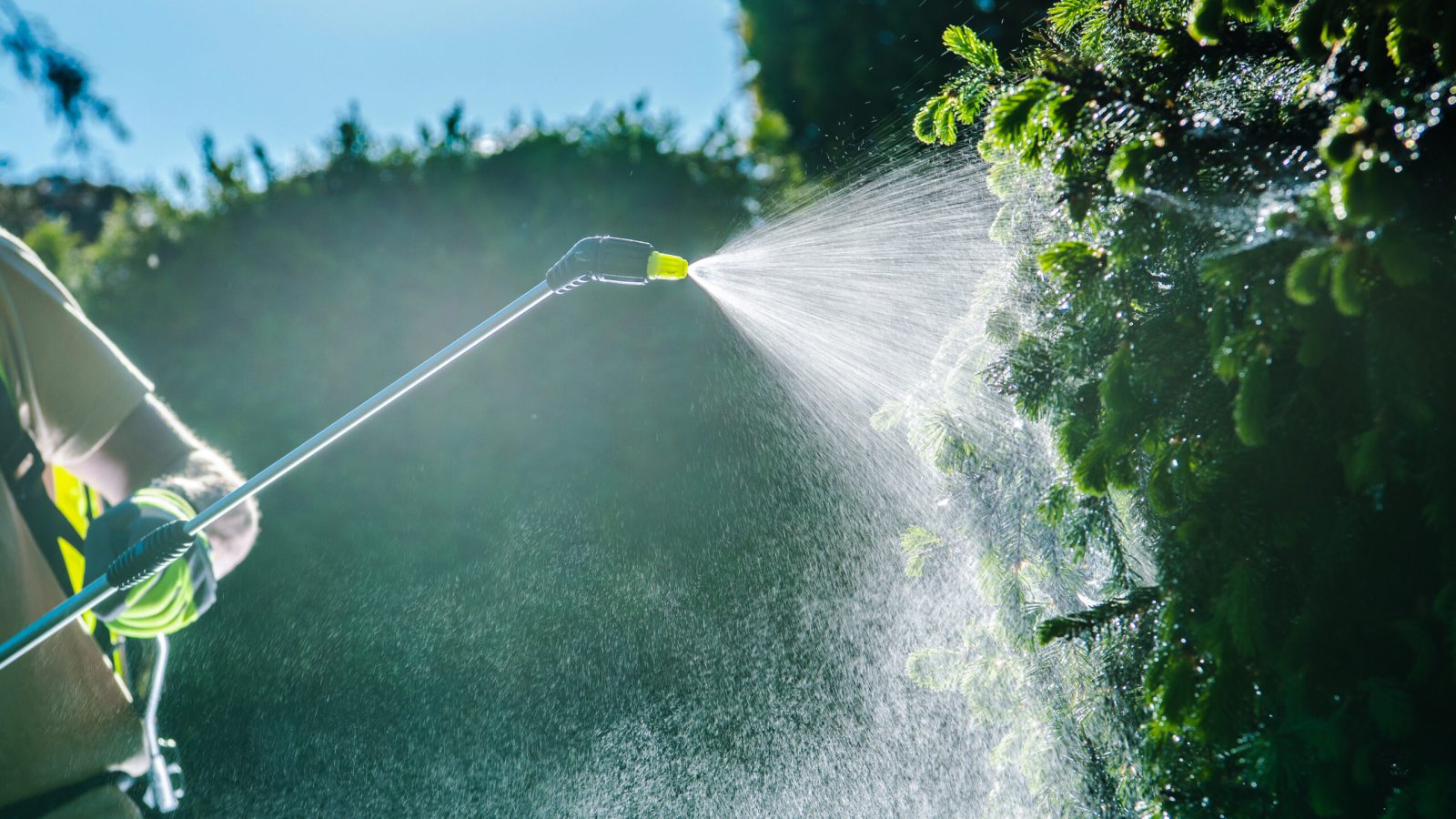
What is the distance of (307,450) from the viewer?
1735mm

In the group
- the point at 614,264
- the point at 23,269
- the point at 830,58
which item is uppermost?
the point at 23,269

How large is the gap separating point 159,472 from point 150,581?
0.84 meters

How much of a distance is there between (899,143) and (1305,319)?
105 inches

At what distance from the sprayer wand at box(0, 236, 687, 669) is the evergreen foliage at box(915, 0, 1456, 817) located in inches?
27.6

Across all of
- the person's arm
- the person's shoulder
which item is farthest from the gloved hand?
the person's shoulder

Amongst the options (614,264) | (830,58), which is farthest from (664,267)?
(830,58)

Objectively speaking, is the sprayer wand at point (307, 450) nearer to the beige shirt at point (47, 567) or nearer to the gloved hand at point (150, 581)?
the gloved hand at point (150, 581)

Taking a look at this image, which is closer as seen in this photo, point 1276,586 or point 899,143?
point 1276,586

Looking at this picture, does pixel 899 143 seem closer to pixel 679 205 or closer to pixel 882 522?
pixel 882 522

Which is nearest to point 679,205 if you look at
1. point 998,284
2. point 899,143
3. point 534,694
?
point 899,143

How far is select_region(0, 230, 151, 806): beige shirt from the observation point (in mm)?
1938

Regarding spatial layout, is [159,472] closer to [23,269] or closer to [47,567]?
[47,567]

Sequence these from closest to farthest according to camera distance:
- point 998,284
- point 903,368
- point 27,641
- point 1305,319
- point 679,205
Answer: point 1305,319, point 27,641, point 998,284, point 903,368, point 679,205

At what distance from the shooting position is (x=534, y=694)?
176 inches
